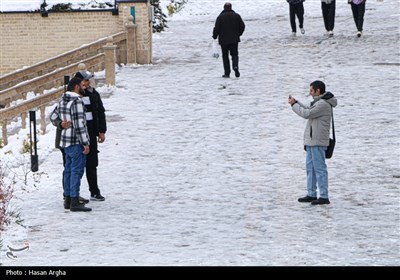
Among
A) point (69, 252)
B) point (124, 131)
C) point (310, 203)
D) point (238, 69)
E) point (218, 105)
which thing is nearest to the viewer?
point (69, 252)

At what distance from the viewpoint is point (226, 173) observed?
16094 millimetres

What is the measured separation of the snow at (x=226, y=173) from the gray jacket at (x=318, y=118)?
870mm

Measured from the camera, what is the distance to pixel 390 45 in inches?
1164

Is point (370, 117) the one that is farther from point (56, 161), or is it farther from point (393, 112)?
point (56, 161)

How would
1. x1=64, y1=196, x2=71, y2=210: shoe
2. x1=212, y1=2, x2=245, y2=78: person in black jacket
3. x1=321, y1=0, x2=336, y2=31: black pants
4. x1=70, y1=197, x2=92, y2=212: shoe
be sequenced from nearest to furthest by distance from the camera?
x1=70, y1=197, x2=92, y2=212: shoe → x1=64, y1=196, x2=71, y2=210: shoe → x1=212, y1=2, x2=245, y2=78: person in black jacket → x1=321, y1=0, x2=336, y2=31: black pants

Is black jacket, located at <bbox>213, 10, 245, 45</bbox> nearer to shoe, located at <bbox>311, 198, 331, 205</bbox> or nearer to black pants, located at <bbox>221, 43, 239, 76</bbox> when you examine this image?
black pants, located at <bbox>221, 43, 239, 76</bbox>

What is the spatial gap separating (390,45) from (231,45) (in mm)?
6691

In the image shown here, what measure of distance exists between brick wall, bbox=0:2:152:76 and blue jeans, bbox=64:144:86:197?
14.9 metres

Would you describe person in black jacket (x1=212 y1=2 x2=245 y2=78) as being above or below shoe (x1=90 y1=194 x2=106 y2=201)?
above

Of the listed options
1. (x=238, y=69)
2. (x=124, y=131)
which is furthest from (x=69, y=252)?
(x=238, y=69)

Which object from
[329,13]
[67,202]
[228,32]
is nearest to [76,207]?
[67,202]

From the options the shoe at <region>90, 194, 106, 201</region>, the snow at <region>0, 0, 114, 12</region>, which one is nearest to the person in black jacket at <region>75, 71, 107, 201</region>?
the shoe at <region>90, 194, 106, 201</region>

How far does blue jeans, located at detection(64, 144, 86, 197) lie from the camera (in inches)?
530
